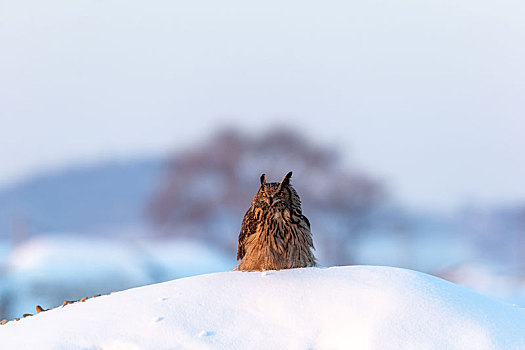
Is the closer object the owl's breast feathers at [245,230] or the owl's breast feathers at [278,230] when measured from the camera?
the owl's breast feathers at [278,230]

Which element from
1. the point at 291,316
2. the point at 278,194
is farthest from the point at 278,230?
the point at 291,316

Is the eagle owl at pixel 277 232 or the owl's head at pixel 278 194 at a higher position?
the owl's head at pixel 278 194

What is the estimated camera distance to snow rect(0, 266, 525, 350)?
166 inches

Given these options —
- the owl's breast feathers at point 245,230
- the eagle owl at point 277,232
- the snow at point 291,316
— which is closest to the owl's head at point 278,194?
the eagle owl at point 277,232

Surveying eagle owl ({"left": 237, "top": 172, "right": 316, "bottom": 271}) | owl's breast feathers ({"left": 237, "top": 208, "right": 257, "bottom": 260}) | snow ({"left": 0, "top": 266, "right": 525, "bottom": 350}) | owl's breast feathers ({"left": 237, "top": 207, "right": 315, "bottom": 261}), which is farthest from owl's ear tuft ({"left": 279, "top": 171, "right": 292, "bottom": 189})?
snow ({"left": 0, "top": 266, "right": 525, "bottom": 350})

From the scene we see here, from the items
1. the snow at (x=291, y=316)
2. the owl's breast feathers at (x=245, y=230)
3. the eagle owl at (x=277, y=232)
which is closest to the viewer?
the snow at (x=291, y=316)

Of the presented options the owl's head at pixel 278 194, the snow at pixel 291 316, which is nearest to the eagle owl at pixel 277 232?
the owl's head at pixel 278 194

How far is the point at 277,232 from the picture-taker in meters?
5.43

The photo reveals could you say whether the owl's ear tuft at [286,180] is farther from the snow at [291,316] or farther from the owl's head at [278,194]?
the snow at [291,316]

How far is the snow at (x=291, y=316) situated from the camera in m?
4.21

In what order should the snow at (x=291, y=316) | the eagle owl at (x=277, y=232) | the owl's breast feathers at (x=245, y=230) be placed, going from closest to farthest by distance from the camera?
the snow at (x=291, y=316), the eagle owl at (x=277, y=232), the owl's breast feathers at (x=245, y=230)

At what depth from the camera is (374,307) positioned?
4426 millimetres

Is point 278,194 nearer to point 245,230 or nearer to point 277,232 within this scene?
point 277,232

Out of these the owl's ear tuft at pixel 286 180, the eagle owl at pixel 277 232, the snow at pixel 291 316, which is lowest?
the snow at pixel 291 316
